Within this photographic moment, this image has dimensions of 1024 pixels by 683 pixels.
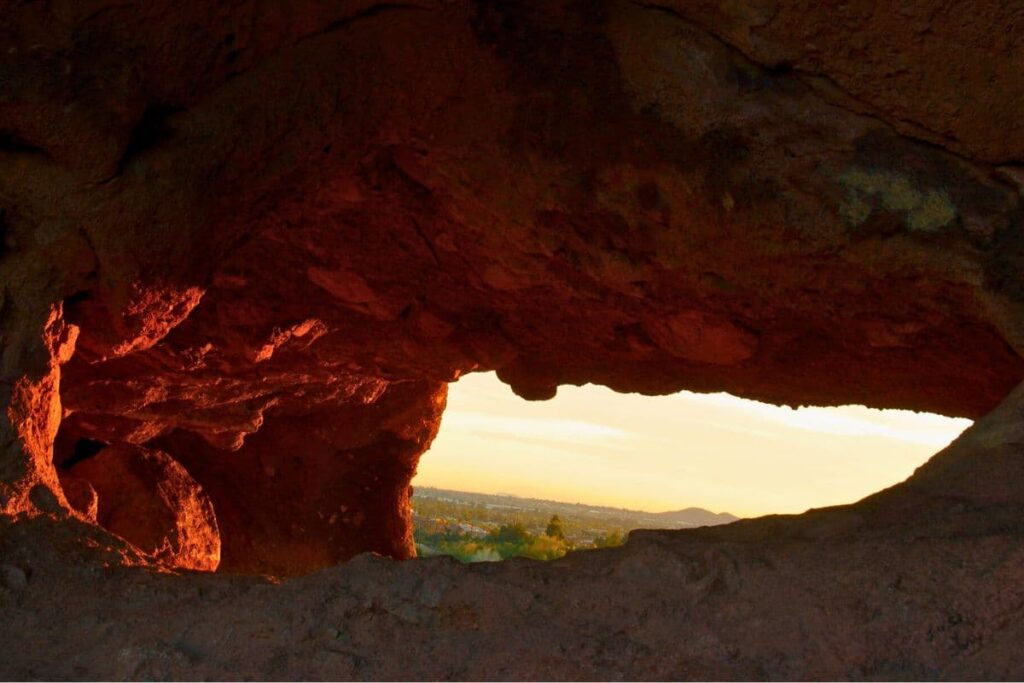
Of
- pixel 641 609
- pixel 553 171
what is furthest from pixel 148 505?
pixel 641 609

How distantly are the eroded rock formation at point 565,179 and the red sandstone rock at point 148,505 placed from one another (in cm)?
223

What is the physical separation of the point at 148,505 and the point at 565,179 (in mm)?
3562

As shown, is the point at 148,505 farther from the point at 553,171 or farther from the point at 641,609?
the point at 641,609

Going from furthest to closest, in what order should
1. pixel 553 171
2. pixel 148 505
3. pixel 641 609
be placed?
pixel 148 505 → pixel 553 171 → pixel 641 609

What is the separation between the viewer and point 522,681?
2031 millimetres

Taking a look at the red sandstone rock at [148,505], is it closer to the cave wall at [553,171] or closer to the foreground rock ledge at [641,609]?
the cave wall at [553,171]

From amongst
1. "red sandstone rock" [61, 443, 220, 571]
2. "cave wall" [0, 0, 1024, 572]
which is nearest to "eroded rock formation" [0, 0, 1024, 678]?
"cave wall" [0, 0, 1024, 572]

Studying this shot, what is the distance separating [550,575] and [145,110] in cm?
196

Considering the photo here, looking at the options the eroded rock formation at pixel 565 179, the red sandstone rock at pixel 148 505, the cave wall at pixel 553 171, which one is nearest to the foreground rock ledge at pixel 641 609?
the eroded rock formation at pixel 565 179

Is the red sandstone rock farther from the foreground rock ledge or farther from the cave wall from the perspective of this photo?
the foreground rock ledge

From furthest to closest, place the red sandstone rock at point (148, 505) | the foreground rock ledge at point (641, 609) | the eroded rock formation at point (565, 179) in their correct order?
the red sandstone rock at point (148, 505) → the eroded rock formation at point (565, 179) → the foreground rock ledge at point (641, 609)

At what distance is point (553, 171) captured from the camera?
3484mm

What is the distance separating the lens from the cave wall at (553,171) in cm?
305

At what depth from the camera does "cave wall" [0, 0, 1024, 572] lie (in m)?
3.05
